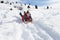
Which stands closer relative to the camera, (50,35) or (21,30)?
(50,35)

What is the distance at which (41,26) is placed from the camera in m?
18.0

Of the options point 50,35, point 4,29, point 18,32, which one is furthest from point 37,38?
point 4,29

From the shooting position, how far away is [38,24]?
746 inches

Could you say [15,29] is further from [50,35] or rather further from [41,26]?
[50,35]

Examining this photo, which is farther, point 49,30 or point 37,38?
point 49,30

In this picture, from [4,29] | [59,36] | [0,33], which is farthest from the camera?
[4,29]

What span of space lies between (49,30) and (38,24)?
2.92 m

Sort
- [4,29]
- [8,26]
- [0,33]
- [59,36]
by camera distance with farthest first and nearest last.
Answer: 1. [8,26]
2. [4,29]
3. [0,33]
4. [59,36]

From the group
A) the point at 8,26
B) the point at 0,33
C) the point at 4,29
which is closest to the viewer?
the point at 0,33

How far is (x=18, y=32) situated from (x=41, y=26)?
7.88ft

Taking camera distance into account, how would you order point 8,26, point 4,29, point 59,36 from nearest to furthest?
point 59,36 → point 4,29 → point 8,26

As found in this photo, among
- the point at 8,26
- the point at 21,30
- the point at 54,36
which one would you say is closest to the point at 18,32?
the point at 21,30

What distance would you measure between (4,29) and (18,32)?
117cm

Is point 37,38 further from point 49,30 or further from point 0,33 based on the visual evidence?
point 0,33
